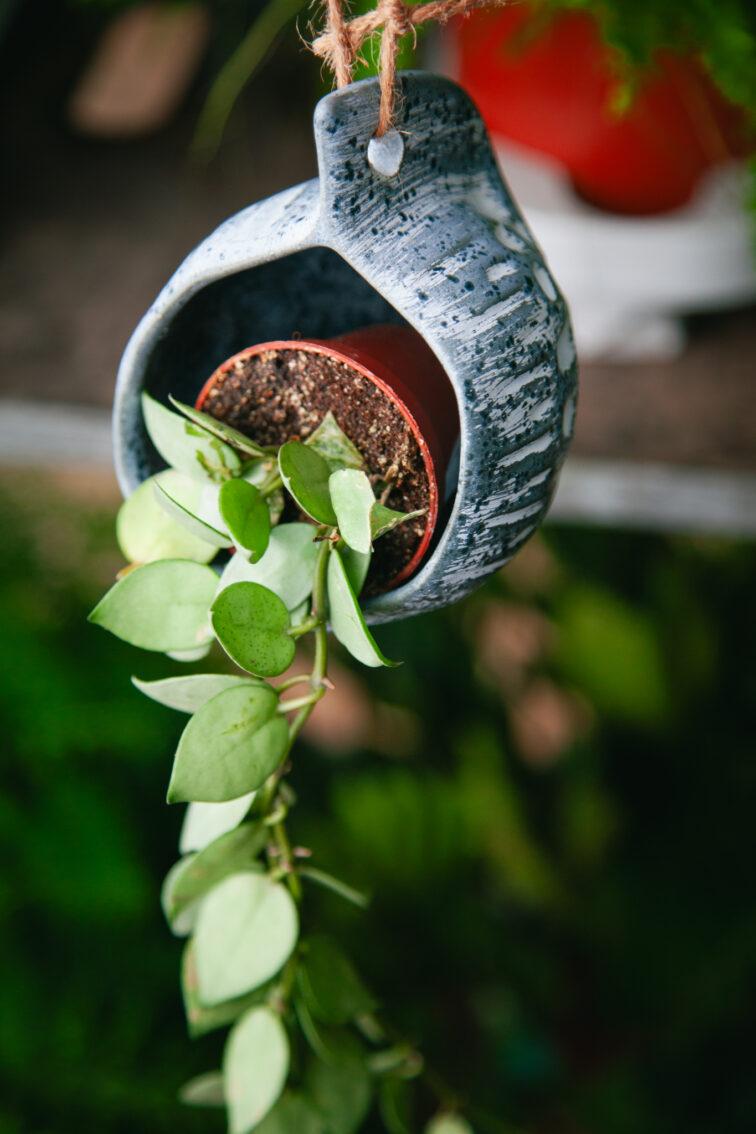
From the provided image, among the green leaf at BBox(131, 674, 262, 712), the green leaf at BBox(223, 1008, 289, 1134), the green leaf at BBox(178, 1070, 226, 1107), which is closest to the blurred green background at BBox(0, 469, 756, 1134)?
the green leaf at BBox(178, 1070, 226, 1107)

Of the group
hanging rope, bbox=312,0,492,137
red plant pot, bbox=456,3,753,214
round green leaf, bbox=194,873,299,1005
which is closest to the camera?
hanging rope, bbox=312,0,492,137

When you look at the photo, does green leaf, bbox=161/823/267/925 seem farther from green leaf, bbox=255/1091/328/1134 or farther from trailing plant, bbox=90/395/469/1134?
green leaf, bbox=255/1091/328/1134

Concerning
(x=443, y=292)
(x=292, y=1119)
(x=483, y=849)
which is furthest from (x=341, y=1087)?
(x=483, y=849)

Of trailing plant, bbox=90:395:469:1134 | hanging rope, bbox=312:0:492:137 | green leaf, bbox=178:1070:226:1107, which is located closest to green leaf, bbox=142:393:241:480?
trailing plant, bbox=90:395:469:1134

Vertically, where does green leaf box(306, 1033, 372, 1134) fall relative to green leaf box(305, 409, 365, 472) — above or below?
below

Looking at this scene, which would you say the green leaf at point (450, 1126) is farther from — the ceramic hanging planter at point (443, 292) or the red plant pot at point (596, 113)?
the red plant pot at point (596, 113)

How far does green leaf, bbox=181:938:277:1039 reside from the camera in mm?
368

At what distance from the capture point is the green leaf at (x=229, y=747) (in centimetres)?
28

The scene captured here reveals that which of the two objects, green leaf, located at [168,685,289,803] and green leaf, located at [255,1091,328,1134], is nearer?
green leaf, located at [168,685,289,803]

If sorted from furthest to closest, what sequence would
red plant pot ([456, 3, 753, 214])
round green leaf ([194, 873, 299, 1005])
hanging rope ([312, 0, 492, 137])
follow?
red plant pot ([456, 3, 753, 214]) < round green leaf ([194, 873, 299, 1005]) < hanging rope ([312, 0, 492, 137])

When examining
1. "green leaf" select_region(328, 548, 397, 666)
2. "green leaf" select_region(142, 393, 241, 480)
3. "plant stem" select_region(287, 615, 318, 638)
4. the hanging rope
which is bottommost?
"plant stem" select_region(287, 615, 318, 638)

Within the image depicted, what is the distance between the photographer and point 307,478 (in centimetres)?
28

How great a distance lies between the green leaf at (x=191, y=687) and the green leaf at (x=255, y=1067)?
17 cm

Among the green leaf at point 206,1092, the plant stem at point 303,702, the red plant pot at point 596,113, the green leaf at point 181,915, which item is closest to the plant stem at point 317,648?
the plant stem at point 303,702
